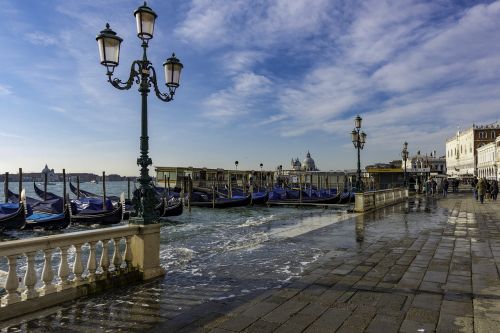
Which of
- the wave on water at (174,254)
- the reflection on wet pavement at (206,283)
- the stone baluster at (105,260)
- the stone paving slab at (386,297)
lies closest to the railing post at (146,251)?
the reflection on wet pavement at (206,283)

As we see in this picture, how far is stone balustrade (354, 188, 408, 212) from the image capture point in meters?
16.7

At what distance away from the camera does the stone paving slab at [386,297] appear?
382 cm

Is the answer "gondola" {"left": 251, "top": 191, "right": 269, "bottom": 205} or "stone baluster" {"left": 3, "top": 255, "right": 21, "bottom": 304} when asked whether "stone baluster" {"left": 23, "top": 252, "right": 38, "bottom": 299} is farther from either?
"gondola" {"left": 251, "top": 191, "right": 269, "bottom": 205}

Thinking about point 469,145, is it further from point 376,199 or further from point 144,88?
point 144,88

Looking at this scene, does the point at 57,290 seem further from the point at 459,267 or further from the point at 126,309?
the point at 459,267

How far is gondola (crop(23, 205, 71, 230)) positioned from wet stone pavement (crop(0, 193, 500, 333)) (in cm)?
1625

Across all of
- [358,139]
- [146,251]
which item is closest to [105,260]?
[146,251]

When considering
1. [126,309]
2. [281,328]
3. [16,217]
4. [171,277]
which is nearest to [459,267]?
[281,328]

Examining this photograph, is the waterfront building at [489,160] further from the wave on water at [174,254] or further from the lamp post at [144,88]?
the lamp post at [144,88]

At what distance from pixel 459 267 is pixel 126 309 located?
16.5 feet

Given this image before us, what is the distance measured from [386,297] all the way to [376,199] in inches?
589

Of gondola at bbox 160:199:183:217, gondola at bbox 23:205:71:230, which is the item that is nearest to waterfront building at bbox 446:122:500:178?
gondola at bbox 160:199:183:217

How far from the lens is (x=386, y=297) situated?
4.70 metres

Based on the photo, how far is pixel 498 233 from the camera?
1012 centimetres
